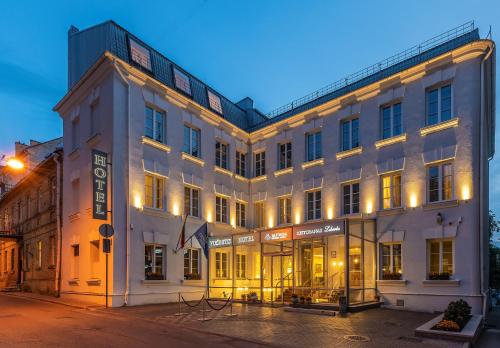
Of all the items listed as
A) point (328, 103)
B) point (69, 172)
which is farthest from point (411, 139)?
point (69, 172)

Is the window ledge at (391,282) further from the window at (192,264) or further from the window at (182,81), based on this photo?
the window at (182,81)

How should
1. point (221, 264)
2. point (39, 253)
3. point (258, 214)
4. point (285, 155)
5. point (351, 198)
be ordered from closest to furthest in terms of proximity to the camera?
point (351, 198) → point (221, 264) → point (285, 155) → point (258, 214) → point (39, 253)

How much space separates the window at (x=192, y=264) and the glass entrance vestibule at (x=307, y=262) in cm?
89

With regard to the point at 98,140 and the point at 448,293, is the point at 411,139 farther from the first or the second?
the point at 98,140

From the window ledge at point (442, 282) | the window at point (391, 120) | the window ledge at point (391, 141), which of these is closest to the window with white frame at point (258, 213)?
the window ledge at point (391, 141)

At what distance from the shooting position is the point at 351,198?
19.2m

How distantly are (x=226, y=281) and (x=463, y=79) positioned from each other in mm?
14914

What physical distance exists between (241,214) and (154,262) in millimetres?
7066

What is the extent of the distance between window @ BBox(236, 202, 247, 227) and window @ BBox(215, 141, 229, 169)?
251cm

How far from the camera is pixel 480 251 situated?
14.9m

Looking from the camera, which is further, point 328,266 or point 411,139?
point 328,266

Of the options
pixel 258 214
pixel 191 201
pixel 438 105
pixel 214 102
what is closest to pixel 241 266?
pixel 258 214

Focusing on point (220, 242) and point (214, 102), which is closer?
point (220, 242)

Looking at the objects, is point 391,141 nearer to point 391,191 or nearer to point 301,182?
point 391,191
